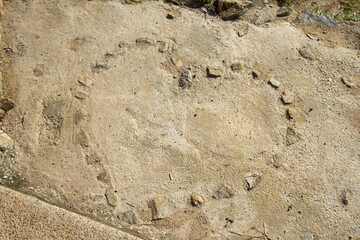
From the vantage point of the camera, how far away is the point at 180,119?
8.44 ft

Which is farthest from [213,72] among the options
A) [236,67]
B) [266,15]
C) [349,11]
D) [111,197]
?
[349,11]

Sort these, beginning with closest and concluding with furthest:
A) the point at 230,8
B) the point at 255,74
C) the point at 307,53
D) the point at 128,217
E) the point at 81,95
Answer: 1. the point at 128,217
2. the point at 81,95
3. the point at 255,74
4. the point at 307,53
5. the point at 230,8

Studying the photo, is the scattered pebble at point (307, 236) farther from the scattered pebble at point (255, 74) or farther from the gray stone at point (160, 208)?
the scattered pebble at point (255, 74)

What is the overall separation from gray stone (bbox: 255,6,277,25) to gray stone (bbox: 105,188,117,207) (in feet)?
6.85

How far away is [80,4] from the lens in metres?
2.94

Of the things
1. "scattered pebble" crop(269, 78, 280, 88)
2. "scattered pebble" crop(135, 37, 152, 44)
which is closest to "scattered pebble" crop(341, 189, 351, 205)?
"scattered pebble" crop(269, 78, 280, 88)

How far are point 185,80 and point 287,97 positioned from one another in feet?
3.05

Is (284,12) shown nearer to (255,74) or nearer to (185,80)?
(255,74)

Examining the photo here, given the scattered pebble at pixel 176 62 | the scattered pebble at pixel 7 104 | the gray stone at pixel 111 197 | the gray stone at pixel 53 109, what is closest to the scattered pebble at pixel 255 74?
the scattered pebble at pixel 176 62

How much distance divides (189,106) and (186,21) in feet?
2.95

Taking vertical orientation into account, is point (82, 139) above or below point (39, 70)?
below

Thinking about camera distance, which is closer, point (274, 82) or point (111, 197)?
point (111, 197)

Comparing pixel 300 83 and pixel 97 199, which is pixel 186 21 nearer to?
pixel 300 83

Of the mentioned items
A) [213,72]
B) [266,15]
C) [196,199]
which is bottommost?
[196,199]
